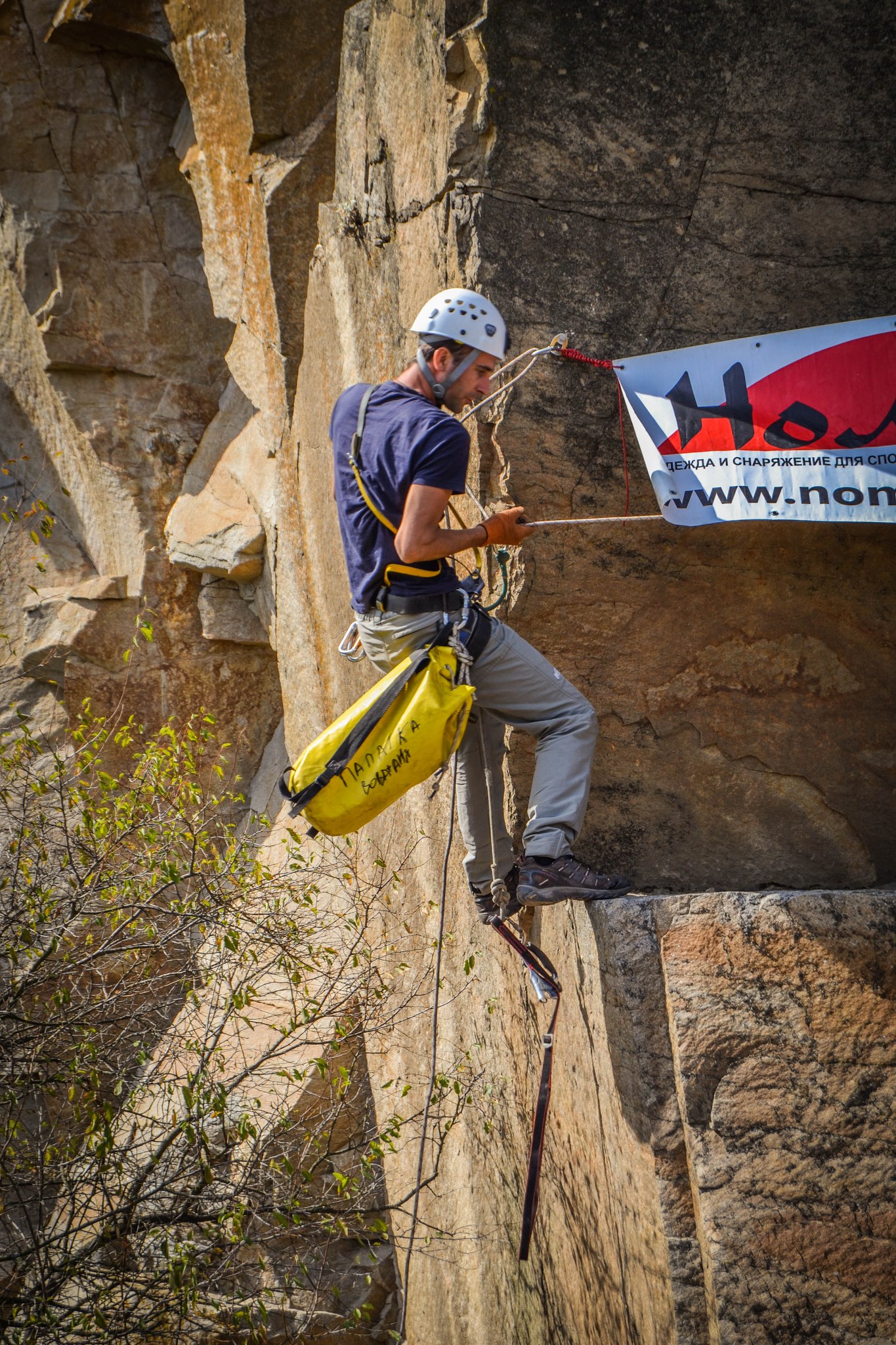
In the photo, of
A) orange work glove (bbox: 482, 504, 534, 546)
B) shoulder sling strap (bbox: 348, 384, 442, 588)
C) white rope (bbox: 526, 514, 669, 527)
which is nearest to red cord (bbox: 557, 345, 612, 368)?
white rope (bbox: 526, 514, 669, 527)

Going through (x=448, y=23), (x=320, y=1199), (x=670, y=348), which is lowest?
(x=320, y=1199)

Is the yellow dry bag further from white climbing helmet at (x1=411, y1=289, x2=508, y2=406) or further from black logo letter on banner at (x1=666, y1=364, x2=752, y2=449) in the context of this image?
black logo letter on banner at (x1=666, y1=364, x2=752, y2=449)

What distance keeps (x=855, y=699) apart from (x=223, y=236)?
5630 mm

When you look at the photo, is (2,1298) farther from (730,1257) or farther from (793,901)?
(793,901)

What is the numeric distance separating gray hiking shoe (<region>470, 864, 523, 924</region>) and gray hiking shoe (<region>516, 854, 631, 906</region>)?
0.93 ft

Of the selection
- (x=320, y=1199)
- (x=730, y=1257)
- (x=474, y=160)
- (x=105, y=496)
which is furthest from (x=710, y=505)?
(x=105, y=496)

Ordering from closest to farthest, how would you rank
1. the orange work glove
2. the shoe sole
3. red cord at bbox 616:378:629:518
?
the shoe sole < the orange work glove < red cord at bbox 616:378:629:518

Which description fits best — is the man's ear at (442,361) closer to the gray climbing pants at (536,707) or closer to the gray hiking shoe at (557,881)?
the gray climbing pants at (536,707)

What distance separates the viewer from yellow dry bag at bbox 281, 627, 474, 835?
9.85 ft

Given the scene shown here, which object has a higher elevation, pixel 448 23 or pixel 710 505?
pixel 448 23

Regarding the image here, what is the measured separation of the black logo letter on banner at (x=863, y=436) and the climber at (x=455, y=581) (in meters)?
1.15

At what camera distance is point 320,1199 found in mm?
4363

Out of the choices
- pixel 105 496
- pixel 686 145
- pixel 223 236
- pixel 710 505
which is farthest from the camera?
pixel 105 496

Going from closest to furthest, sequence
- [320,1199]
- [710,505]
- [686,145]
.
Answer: [710,505] → [686,145] → [320,1199]
